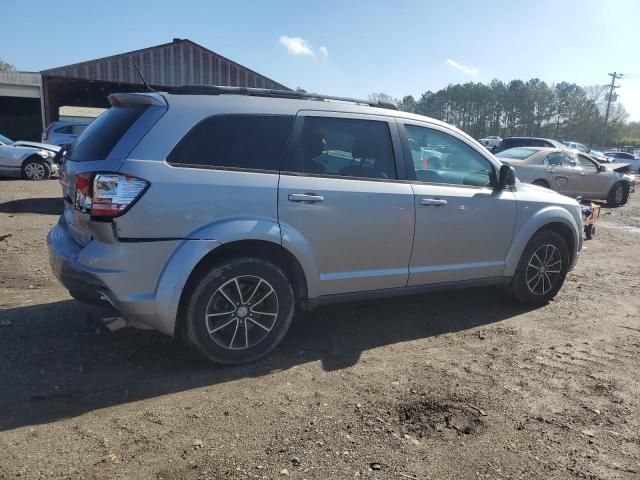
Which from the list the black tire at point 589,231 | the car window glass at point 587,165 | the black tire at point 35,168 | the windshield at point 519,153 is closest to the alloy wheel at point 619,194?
the car window glass at point 587,165

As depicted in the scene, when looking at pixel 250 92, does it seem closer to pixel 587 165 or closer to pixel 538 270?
pixel 538 270

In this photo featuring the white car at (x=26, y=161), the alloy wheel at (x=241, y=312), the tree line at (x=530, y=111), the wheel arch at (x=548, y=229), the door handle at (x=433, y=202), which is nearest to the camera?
the alloy wheel at (x=241, y=312)

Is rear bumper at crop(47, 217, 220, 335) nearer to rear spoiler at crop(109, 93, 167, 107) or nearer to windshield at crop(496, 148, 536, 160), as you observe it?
rear spoiler at crop(109, 93, 167, 107)

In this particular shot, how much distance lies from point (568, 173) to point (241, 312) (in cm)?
1207

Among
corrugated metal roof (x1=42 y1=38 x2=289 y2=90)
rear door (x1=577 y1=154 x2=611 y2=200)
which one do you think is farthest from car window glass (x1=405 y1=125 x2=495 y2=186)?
corrugated metal roof (x1=42 y1=38 x2=289 y2=90)

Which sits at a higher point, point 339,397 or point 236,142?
point 236,142

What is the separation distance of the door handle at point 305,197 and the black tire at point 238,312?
504 millimetres

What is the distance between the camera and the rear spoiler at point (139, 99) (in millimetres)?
3551

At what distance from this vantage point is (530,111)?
8719 centimetres

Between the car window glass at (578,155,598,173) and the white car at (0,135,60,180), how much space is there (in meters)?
15.1

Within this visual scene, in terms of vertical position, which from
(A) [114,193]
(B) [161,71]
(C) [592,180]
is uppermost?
(B) [161,71]

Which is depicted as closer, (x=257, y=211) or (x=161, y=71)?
(x=257, y=211)

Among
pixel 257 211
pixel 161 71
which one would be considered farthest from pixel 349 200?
pixel 161 71

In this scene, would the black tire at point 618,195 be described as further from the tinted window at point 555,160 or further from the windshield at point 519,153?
the windshield at point 519,153
